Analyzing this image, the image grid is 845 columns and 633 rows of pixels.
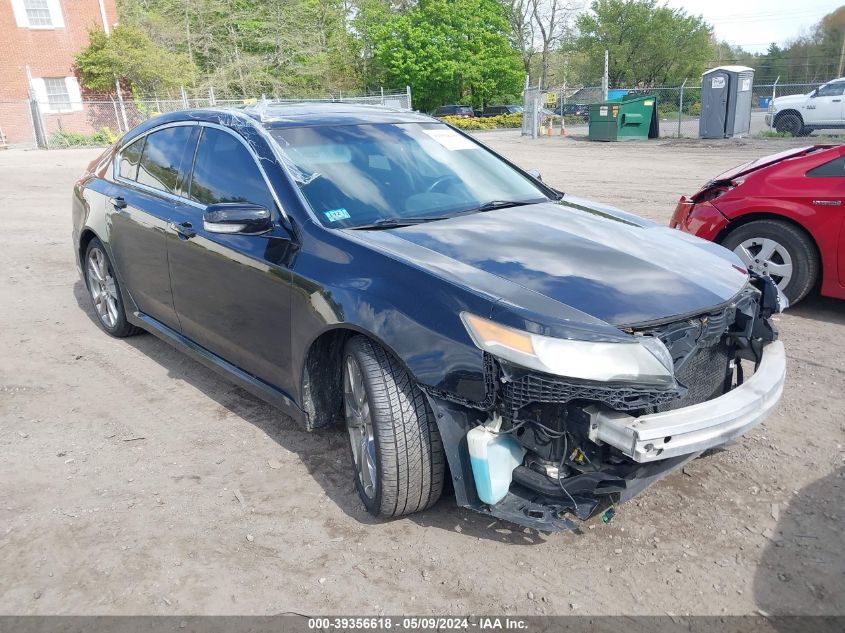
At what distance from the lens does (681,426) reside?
235cm

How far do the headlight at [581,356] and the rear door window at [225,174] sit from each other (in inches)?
58.7

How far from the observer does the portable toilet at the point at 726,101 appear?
2041 centimetres

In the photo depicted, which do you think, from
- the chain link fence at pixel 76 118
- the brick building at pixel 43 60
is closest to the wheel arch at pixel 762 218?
the chain link fence at pixel 76 118

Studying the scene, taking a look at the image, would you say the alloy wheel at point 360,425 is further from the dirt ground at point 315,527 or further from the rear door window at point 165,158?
the rear door window at point 165,158

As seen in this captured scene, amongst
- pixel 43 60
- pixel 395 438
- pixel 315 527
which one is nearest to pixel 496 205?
pixel 395 438

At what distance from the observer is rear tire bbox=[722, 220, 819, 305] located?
17.0 feet

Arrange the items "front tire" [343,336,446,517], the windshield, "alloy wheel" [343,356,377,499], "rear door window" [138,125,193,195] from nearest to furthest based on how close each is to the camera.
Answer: "front tire" [343,336,446,517] < "alloy wheel" [343,356,377,499] < the windshield < "rear door window" [138,125,193,195]

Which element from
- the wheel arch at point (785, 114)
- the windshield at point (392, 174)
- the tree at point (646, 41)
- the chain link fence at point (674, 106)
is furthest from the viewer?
the tree at point (646, 41)

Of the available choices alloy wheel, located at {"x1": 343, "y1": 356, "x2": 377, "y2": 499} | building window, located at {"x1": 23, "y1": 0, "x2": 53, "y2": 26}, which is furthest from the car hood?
building window, located at {"x1": 23, "y1": 0, "x2": 53, "y2": 26}

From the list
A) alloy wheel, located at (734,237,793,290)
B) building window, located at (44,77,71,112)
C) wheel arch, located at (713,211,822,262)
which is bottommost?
alloy wheel, located at (734,237,793,290)

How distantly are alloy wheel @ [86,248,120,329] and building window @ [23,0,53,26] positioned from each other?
32.2 metres

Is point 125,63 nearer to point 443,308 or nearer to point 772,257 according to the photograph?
point 772,257

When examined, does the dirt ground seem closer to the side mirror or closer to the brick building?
the side mirror

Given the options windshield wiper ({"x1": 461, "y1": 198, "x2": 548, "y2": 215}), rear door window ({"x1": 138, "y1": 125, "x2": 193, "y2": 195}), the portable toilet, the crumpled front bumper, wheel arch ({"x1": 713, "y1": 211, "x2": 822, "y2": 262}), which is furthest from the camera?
the portable toilet
